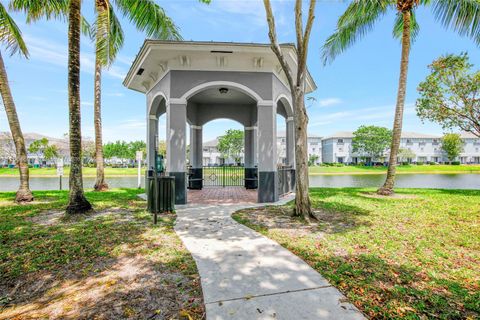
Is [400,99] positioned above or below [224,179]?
above

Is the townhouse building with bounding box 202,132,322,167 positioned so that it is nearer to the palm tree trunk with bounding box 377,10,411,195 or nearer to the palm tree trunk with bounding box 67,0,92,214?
the palm tree trunk with bounding box 377,10,411,195

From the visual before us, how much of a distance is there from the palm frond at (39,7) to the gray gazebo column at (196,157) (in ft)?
22.3

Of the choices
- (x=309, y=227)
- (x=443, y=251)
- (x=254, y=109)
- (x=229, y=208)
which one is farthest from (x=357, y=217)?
(x=254, y=109)

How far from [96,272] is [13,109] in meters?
8.48

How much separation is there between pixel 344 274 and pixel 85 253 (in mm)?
3918

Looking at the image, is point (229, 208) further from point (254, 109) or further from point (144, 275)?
point (254, 109)

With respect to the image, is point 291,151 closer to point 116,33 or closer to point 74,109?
point 74,109

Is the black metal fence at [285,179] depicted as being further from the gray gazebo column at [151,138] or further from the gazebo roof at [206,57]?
the gray gazebo column at [151,138]

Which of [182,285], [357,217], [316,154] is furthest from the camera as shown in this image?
[316,154]

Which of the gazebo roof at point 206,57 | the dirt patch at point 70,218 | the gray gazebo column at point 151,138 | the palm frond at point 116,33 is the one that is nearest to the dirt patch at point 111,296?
the dirt patch at point 70,218

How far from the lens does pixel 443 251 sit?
155 inches

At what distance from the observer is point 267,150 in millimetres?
8133

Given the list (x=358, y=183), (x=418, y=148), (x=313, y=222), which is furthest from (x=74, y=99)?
(x=418, y=148)

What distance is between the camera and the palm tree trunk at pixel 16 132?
8250mm
